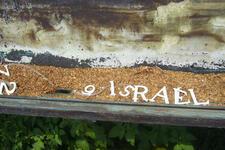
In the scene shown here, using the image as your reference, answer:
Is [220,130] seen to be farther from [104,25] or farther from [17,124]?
[17,124]

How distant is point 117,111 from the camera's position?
2.91 metres

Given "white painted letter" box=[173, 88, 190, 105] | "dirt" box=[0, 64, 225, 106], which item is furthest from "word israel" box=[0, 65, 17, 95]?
"white painted letter" box=[173, 88, 190, 105]

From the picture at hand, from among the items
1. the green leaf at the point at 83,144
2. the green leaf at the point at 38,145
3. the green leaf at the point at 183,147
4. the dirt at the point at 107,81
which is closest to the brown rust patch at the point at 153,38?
the dirt at the point at 107,81

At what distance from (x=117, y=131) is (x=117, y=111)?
0.46 m

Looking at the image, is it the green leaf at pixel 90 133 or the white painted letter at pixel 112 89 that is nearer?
the white painted letter at pixel 112 89

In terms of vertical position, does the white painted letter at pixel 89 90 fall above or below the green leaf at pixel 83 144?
above

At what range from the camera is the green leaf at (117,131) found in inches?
131

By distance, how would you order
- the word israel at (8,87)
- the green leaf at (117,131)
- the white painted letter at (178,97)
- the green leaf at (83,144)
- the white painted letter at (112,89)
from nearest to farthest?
the white painted letter at (178,97), the white painted letter at (112,89), the word israel at (8,87), the green leaf at (117,131), the green leaf at (83,144)

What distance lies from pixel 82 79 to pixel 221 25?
3.09 feet

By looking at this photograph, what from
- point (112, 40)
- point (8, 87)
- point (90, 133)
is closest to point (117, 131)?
point (90, 133)

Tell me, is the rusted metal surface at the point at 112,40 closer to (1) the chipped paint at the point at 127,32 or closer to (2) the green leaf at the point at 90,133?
(1) the chipped paint at the point at 127,32

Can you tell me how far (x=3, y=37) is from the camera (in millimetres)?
3424

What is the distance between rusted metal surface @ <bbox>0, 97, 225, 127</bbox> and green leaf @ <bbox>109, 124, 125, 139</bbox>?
40 centimetres

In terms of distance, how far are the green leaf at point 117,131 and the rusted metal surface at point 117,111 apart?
0.40 meters
